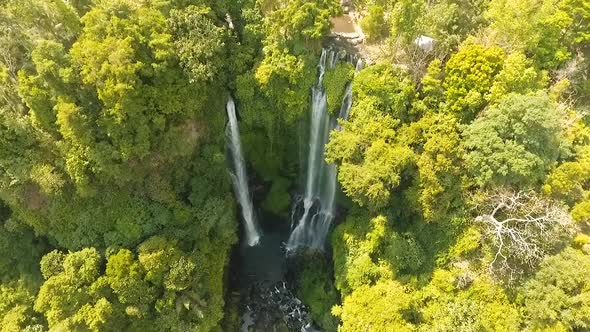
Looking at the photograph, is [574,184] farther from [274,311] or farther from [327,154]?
[274,311]

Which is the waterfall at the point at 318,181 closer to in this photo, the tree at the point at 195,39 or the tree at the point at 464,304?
the tree at the point at 195,39

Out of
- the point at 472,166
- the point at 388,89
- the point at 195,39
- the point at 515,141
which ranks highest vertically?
the point at 195,39

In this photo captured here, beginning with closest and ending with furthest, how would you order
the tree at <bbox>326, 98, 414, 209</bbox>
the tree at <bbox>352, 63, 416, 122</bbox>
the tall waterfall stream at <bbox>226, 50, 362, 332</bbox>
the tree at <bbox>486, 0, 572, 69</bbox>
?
the tree at <bbox>486, 0, 572, 69</bbox>
the tree at <bbox>326, 98, 414, 209</bbox>
the tree at <bbox>352, 63, 416, 122</bbox>
the tall waterfall stream at <bbox>226, 50, 362, 332</bbox>

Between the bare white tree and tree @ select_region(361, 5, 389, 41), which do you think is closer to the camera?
the bare white tree

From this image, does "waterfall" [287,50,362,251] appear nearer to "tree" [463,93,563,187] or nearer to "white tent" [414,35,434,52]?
"white tent" [414,35,434,52]

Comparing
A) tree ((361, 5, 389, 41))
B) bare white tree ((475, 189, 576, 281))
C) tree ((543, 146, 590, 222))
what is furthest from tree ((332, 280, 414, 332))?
tree ((361, 5, 389, 41))

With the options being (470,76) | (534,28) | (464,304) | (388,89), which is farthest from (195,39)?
(464,304)

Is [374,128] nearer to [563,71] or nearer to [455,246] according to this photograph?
[455,246]
